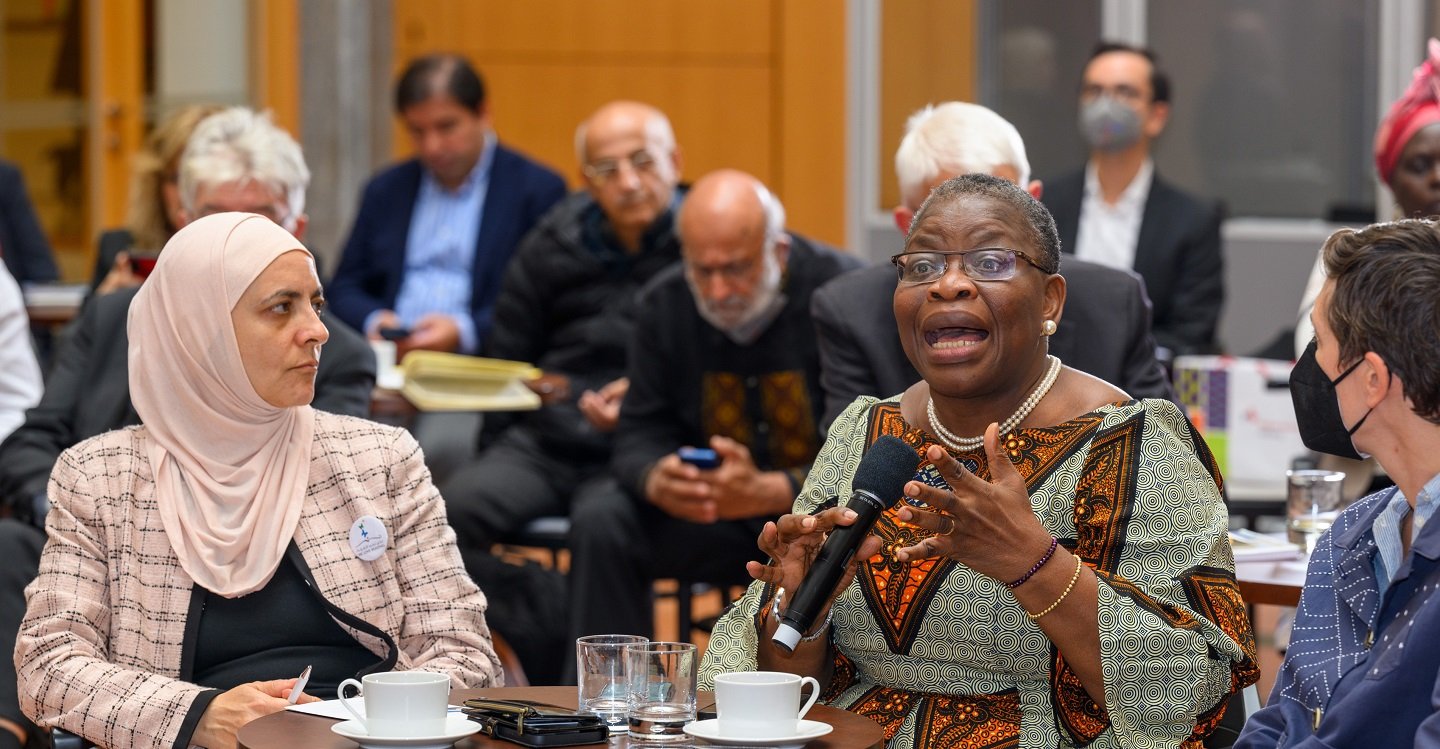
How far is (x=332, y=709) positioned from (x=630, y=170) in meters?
3.22

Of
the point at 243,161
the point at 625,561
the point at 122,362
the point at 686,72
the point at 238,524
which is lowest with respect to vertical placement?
the point at 625,561

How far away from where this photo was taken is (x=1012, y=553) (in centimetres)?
232

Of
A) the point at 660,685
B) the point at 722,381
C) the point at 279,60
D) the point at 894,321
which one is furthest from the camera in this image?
the point at 279,60

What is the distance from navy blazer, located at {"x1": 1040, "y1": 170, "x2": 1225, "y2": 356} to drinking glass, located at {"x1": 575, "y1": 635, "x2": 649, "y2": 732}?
12.5 feet

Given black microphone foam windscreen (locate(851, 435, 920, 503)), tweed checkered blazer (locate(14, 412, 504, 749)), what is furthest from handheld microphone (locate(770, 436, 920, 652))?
tweed checkered blazer (locate(14, 412, 504, 749))

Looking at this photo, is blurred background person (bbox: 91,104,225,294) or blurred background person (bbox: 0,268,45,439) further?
blurred background person (bbox: 91,104,225,294)

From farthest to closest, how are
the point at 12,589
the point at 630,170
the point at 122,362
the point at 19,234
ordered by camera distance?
the point at 19,234 → the point at 630,170 → the point at 122,362 → the point at 12,589

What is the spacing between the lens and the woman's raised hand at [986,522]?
2262 mm

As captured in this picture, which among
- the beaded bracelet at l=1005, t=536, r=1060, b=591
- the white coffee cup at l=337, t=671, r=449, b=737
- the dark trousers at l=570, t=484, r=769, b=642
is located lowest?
the dark trousers at l=570, t=484, r=769, b=642

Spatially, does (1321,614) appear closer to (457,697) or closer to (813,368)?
(457,697)

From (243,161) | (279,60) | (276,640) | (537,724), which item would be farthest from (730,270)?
(279,60)

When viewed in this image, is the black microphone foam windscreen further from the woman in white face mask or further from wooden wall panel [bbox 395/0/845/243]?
wooden wall panel [bbox 395/0/845/243]

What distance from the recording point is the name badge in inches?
111

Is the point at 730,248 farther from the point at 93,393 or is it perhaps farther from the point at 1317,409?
the point at 1317,409
